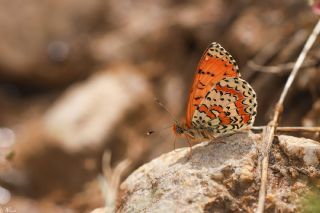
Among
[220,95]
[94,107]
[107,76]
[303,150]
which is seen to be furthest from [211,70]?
[107,76]

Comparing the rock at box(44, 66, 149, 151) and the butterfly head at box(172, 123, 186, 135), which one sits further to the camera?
the rock at box(44, 66, 149, 151)

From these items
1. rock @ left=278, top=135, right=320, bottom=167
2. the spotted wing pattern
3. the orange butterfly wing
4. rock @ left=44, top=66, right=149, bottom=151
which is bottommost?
rock @ left=278, top=135, right=320, bottom=167

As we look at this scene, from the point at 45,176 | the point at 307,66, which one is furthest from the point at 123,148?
the point at 307,66

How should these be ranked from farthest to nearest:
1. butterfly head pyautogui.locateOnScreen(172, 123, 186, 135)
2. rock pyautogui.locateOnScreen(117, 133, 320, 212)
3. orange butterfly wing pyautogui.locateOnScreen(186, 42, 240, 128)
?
butterfly head pyautogui.locateOnScreen(172, 123, 186, 135) < orange butterfly wing pyautogui.locateOnScreen(186, 42, 240, 128) < rock pyautogui.locateOnScreen(117, 133, 320, 212)

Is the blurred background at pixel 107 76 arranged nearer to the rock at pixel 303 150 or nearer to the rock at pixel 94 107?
the rock at pixel 94 107

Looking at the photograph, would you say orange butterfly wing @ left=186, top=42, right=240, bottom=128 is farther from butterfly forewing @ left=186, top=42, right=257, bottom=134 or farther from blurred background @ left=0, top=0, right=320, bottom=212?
blurred background @ left=0, top=0, right=320, bottom=212

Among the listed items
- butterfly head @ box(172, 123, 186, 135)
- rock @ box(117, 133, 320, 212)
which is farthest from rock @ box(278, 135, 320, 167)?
butterfly head @ box(172, 123, 186, 135)

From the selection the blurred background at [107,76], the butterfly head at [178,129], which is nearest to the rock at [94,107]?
the blurred background at [107,76]

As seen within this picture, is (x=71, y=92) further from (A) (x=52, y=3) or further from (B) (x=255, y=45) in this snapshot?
(B) (x=255, y=45)
